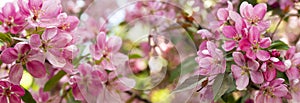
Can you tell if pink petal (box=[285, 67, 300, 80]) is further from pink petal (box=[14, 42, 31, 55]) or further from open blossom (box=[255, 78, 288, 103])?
pink petal (box=[14, 42, 31, 55])

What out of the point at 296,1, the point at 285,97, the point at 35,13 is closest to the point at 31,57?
the point at 35,13

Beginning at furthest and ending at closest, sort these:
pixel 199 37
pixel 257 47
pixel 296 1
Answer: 1. pixel 296 1
2. pixel 199 37
3. pixel 257 47

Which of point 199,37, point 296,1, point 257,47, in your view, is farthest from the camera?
point 296,1

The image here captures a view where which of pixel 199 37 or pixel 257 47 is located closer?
pixel 257 47

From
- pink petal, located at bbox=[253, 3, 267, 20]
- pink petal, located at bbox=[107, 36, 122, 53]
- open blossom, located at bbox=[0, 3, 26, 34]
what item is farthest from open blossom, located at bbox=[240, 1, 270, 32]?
open blossom, located at bbox=[0, 3, 26, 34]

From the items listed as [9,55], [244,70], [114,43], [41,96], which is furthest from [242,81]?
[41,96]

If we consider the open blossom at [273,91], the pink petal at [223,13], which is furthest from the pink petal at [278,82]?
the pink petal at [223,13]

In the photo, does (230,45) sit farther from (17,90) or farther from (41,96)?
(41,96)

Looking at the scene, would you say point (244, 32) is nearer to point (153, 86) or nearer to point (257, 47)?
point (257, 47)
